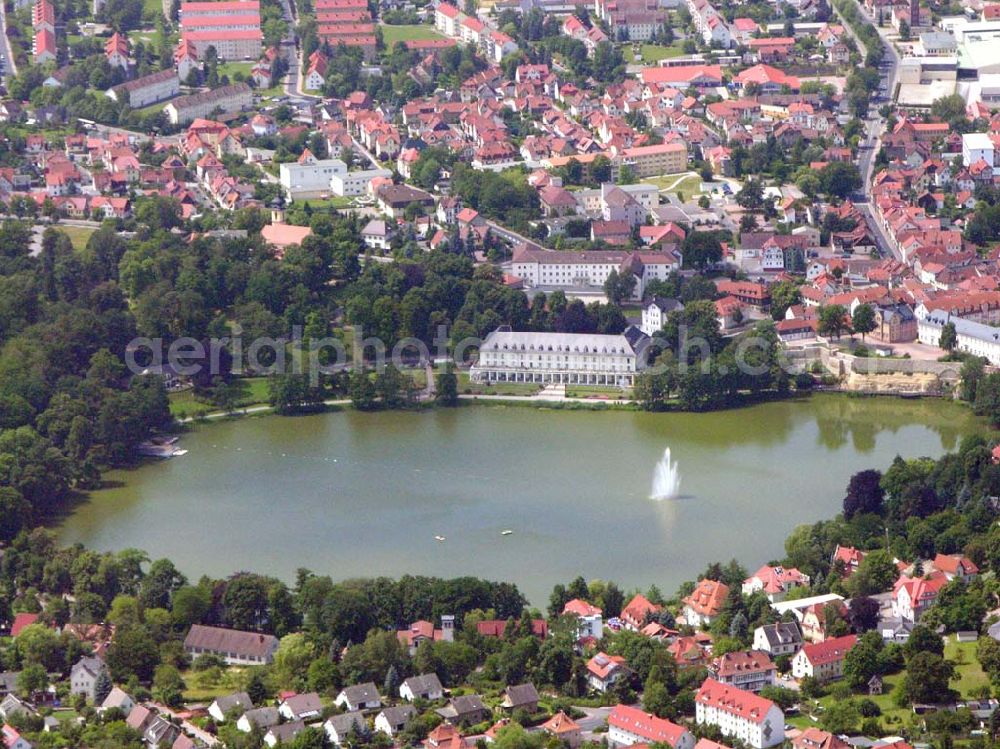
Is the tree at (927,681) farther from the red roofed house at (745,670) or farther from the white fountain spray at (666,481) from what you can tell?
the white fountain spray at (666,481)

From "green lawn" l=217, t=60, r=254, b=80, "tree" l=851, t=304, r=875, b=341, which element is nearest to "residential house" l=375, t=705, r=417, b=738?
"tree" l=851, t=304, r=875, b=341

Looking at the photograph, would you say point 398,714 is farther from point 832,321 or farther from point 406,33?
point 406,33

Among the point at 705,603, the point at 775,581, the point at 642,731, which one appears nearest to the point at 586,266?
the point at 775,581

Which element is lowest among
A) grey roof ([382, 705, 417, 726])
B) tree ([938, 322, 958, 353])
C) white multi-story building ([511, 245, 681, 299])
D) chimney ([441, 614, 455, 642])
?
grey roof ([382, 705, 417, 726])

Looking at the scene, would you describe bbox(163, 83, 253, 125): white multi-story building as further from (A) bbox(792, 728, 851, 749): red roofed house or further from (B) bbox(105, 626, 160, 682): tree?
(A) bbox(792, 728, 851, 749): red roofed house

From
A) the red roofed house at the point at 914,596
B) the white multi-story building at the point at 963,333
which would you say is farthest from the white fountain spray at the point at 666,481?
the white multi-story building at the point at 963,333

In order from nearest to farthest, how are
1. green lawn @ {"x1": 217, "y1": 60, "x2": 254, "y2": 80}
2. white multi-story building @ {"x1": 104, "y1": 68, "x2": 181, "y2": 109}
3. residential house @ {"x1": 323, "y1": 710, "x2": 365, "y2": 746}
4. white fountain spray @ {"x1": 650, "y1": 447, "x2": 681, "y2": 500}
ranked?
residential house @ {"x1": 323, "y1": 710, "x2": 365, "y2": 746}
white fountain spray @ {"x1": 650, "y1": 447, "x2": 681, "y2": 500}
white multi-story building @ {"x1": 104, "y1": 68, "x2": 181, "y2": 109}
green lawn @ {"x1": 217, "y1": 60, "x2": 254, "y2": 80}

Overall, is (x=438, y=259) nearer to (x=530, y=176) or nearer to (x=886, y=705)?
(x=530, y=176)

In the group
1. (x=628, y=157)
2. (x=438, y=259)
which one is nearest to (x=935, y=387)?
(x=438, y=259)
